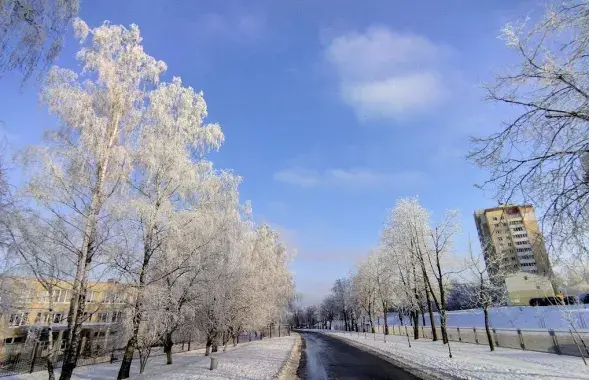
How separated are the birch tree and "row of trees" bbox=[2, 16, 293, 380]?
4 cm

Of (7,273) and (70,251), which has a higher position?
(70,251)

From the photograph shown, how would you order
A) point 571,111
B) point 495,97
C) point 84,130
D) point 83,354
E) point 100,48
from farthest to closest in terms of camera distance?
point 83,354
point 100,48
point 84,130
point 495,97
point 571,111

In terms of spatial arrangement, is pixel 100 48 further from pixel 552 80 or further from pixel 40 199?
pixel 552 80

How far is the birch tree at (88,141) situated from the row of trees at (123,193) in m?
0.04

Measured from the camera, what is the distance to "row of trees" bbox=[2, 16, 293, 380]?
40.8ft

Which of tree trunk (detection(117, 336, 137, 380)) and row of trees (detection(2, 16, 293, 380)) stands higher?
row of trees (detection(2, 16, 293, 380))

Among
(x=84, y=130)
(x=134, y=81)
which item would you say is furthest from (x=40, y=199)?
(x=134, y=81)

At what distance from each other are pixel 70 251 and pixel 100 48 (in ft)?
28.7

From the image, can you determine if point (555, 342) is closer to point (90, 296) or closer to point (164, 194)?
point (164, 194)

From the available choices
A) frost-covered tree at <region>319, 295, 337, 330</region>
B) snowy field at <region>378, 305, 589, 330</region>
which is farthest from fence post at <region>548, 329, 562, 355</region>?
frost-covered tree at <region>319, 295, 337, 330</region>

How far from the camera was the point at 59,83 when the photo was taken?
13.3 metres

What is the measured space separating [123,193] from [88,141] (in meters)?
2.35

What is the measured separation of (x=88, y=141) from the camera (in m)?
13.0

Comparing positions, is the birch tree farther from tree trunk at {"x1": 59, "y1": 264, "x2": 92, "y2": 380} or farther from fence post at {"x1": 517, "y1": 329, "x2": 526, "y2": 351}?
fence post at {"x1": 517, "y1": 329, "x2": 526, "y2": 351}
